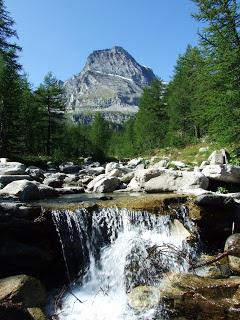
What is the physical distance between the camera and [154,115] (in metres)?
55.3

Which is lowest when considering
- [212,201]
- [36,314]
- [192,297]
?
[192,297]

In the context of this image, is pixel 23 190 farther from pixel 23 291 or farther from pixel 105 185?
pixel 23 291

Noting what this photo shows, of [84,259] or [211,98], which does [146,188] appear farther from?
[84,259]

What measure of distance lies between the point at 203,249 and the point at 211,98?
28.2 ft

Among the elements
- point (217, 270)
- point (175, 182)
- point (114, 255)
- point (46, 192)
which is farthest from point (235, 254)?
point (46, 192)

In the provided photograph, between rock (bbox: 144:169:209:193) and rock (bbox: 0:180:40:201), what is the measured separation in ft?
16.9

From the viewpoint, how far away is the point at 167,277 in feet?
35.6

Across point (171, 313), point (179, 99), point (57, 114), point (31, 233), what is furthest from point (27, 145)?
point (171, 313)

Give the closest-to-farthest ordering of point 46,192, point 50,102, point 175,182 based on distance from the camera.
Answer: point 46,192 < point 175,182 < point 50,102

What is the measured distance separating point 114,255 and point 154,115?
4432cm

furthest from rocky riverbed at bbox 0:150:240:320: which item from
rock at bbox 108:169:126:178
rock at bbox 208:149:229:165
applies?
rock at bbox 108:169:126:178

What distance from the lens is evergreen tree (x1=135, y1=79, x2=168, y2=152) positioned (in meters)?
54.4

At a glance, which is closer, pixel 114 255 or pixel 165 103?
pixel 114 255

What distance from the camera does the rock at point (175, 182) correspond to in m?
17.5
